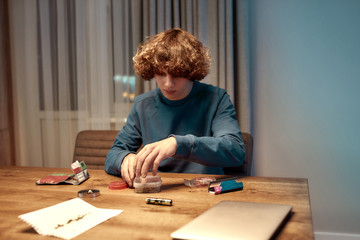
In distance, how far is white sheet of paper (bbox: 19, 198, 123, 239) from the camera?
71 centimetres

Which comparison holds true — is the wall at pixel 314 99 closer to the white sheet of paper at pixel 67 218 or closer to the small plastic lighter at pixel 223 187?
the small plastic lighter at pixel 223 187

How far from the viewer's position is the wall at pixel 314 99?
222 centimetres

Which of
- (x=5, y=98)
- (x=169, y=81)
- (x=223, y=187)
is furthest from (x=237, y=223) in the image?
(x=5, y=98)

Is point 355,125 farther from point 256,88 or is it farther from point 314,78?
point 256,88

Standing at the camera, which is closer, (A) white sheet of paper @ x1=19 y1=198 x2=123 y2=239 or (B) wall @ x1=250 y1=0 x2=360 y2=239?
(A) white sheet of paper @ x1=19 y1=198 x2=123 y2=239

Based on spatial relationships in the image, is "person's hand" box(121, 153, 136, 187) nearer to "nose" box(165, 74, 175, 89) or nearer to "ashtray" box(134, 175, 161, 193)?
"ashtray" box(134, 175, 161, 193)

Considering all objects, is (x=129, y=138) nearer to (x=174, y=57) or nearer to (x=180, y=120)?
(x=180, y=120)

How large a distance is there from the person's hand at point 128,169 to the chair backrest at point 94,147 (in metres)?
0.72

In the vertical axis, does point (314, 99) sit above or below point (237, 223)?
above

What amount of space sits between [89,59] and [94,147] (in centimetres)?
107

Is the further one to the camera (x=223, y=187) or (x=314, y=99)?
(x=314, y=99)

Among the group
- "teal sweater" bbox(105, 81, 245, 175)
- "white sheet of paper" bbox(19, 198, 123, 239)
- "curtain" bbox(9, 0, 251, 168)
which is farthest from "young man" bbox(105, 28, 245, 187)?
"curtain" bbox(9, 0, 251, 168)

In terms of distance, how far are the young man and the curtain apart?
91cm

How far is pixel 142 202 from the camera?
91 centimetres
